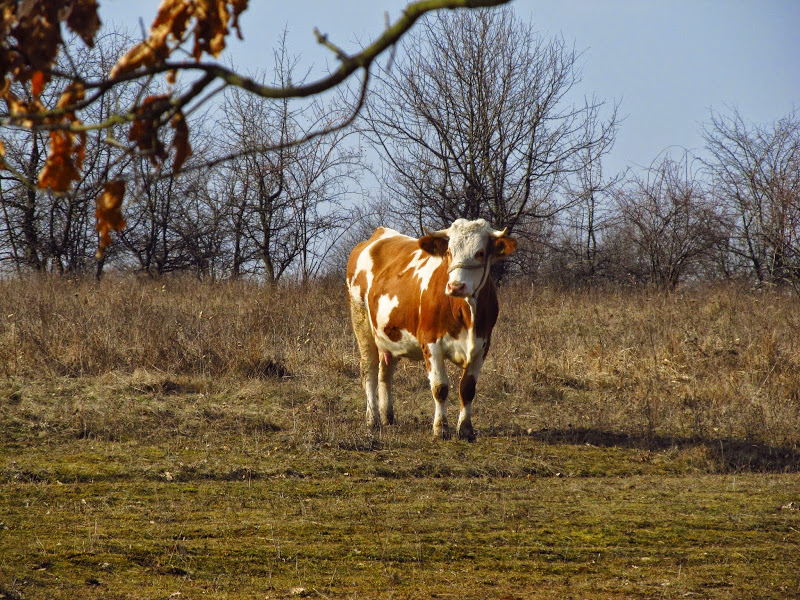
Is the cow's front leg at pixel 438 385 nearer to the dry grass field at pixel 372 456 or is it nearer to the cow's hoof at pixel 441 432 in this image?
the cow's hoof at pixel 441 432

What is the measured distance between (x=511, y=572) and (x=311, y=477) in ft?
9.15

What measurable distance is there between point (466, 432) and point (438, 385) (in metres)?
0.54

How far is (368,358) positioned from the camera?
32.1 ft

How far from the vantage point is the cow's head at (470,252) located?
8.14 meters

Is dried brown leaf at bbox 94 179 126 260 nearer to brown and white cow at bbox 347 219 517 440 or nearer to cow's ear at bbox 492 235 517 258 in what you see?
brown and white cow at bbox 347 219 517 440

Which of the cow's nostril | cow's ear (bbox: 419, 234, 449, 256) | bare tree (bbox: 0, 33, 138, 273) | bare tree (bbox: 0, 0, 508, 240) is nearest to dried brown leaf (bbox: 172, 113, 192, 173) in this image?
bare tree (bbox: 0, 0, 508, 240)

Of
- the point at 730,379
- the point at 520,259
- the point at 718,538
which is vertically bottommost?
the point at 718,538

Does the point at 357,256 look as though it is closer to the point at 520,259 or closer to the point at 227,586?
the point at 227,586

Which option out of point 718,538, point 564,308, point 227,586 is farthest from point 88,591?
point 564,308

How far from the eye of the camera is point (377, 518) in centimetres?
576

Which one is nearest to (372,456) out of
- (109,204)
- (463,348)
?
(463,348)

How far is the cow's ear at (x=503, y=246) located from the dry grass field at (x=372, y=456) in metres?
1.87

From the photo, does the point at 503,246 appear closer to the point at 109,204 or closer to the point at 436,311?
the point at 436,311

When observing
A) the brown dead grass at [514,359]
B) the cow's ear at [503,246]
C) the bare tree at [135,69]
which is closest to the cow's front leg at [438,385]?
the brown dead grass at [514,359]
